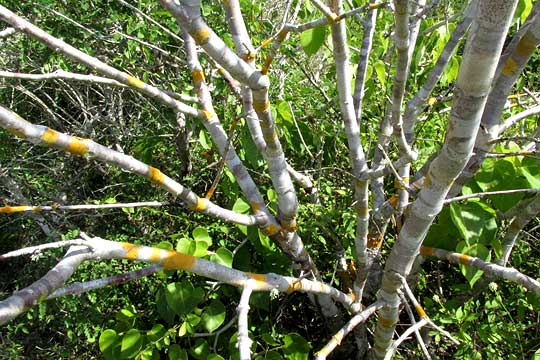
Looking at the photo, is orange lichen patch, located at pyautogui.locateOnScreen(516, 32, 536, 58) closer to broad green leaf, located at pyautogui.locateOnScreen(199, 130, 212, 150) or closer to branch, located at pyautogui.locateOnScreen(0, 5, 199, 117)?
branch, located at pyautogui.locateOnScreen(0, 5, 199, 117)

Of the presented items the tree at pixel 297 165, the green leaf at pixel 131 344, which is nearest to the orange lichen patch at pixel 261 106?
the tree at pixel 297 165

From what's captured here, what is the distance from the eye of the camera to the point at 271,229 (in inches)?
60.9

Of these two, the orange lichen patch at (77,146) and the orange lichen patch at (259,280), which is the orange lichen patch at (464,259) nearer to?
the orange lichen patch at (259,280)

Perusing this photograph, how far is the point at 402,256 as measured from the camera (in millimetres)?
1322

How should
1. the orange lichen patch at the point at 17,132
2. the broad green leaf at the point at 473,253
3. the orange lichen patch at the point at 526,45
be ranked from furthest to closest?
1. the broad green leaf at the point at 473,253
2. the orange lichen patch at the point at 526,45
3. the orange lichen patch at the point at 17,132

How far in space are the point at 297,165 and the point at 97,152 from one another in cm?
130

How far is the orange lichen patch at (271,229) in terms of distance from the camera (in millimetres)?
1540

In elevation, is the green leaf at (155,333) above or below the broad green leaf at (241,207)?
below

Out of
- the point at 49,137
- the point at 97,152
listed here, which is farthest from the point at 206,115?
the point at 49,137

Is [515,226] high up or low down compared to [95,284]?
up

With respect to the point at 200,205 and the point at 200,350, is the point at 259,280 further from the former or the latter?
the point at 200,350

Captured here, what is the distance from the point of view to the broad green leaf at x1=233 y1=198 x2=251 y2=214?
1628mm

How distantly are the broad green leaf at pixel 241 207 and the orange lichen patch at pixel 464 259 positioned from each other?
663mm

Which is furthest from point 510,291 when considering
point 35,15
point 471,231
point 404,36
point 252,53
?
point 35,15
